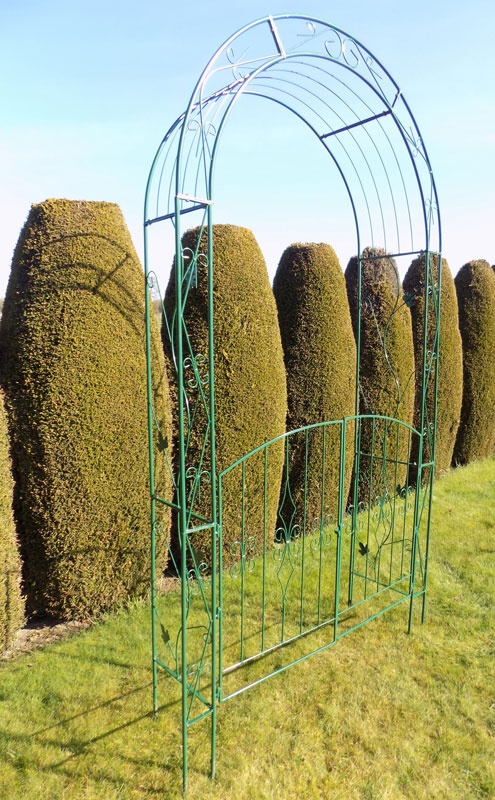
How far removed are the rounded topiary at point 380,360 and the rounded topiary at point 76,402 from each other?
324cm

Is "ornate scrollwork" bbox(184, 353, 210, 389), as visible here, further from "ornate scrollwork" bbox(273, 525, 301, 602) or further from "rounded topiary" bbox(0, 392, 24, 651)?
"rounded topiary" bbox(0, 392, 24, 651)

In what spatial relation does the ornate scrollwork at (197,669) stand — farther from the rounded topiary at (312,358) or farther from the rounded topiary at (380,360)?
the rounded topiary at (380,360)

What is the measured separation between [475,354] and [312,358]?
14.1 ft

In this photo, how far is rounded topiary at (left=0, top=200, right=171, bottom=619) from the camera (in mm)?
3539

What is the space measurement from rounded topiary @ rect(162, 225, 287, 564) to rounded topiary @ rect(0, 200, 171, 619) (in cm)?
63

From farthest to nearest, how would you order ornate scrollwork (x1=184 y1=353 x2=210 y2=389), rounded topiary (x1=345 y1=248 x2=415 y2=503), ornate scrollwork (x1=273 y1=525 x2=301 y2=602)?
rounded topiary (x1=345 y1=248 x2=415 y2=503)
ornate scrollwork (x1=273 y1=525 x2=301 y2=602)
ornate scrollwork (x1=184 y1=353 x2=210 y2=389)

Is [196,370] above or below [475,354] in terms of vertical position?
above

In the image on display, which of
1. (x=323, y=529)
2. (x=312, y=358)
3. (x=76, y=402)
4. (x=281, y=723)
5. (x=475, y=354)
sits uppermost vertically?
(x=312, y=358)

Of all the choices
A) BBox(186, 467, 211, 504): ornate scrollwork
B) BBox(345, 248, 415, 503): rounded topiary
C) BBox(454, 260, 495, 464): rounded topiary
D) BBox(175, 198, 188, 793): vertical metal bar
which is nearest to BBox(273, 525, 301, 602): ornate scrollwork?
BBox(186, 467, 211, 504): ornate scrollwork

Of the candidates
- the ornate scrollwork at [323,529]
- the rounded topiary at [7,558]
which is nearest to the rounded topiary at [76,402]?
the rounded topiary at [7,558]

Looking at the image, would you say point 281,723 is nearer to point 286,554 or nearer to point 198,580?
point 198,580

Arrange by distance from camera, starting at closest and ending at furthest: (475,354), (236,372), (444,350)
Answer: (236,372) → (444,350) → (475,354)

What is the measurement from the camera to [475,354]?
8.48m

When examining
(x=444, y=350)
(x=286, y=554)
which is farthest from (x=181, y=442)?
(x=444, y=350)
